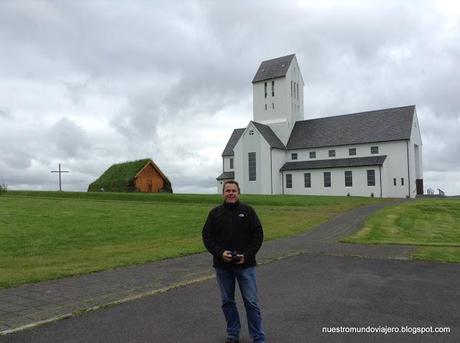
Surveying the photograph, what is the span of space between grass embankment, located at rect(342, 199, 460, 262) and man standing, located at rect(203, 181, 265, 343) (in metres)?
8.93

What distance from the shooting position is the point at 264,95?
226ft

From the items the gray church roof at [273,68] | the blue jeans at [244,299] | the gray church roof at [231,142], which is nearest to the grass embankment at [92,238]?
the blue jeans at [244,299]

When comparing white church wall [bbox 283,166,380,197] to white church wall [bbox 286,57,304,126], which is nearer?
white church wall [bbox 283,166,380,197]

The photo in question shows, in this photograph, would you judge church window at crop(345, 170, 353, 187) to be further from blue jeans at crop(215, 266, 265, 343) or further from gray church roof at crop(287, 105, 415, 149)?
→ blue jeans at crop(215, 266, 265, 343)

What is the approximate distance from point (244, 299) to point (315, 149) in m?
57.1

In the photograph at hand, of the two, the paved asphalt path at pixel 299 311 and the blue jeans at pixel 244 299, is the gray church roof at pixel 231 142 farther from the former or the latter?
the blue jeans at pixel 244 299

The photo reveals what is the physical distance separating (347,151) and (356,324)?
54.2 metres

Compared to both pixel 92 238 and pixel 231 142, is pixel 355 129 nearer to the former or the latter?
pixel 231 142

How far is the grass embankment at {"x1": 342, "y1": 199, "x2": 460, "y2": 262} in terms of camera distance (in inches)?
577

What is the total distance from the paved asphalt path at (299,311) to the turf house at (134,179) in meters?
45.4

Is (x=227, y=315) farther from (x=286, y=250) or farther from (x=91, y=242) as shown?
(x=91, y=242)

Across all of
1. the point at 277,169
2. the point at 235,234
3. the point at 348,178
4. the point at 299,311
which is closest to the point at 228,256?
the point at 235,234

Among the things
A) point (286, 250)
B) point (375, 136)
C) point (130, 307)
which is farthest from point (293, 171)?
point (130, 307)

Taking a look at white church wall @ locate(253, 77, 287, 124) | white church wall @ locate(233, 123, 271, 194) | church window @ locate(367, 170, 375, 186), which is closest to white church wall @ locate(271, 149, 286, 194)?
white church wall @ locate(233, 123, 271, 194)
